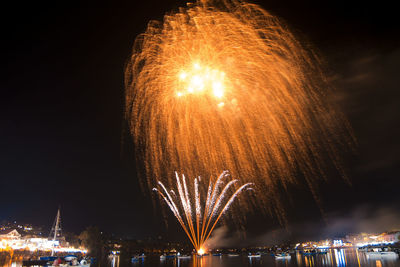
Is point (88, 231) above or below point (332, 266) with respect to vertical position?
above

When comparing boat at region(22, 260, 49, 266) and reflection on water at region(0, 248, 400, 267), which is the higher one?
boat at region(22, 260, 49, 266)

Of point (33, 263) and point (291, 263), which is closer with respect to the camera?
point (33, 263)

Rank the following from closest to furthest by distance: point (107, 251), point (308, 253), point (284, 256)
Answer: point (284, 256) → point (308, 253) → point (107, 251)

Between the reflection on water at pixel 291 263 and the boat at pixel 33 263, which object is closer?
the boat at pixel 33 263

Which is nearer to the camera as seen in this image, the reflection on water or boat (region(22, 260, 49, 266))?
boat (region(22, 260, 49, 266))

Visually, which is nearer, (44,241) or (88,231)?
(44,241)

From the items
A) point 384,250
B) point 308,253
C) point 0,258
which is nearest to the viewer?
point 0,258

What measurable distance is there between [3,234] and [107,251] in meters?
96.2

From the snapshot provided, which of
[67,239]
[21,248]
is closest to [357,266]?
[21,248]

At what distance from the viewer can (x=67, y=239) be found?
13500 cm

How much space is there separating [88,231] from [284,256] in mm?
75816

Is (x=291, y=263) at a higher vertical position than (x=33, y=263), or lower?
lower

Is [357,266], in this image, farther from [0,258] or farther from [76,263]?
[0,258]

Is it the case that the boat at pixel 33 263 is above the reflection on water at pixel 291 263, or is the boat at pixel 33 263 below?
above
